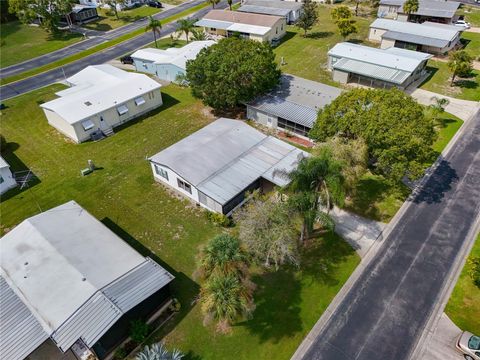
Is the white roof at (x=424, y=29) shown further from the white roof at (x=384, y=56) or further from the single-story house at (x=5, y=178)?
the single-story house at (x=5, y=178)

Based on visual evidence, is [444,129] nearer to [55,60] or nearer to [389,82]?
[389,82]

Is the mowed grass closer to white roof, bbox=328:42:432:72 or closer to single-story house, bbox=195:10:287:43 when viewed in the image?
single-story house, bbox=195:10:287:43

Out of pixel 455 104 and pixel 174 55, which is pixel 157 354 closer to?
pixel 174 55

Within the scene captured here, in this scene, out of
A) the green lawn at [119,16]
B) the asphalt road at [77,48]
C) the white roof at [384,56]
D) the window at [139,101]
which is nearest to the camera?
the window at [139,101]

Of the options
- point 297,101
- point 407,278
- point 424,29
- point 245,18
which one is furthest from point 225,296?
point 424,29

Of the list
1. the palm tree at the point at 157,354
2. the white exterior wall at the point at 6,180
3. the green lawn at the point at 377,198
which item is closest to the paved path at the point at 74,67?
the white exterior wall at the point at 6,180

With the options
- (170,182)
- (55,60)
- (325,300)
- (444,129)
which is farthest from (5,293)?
(55,60)
